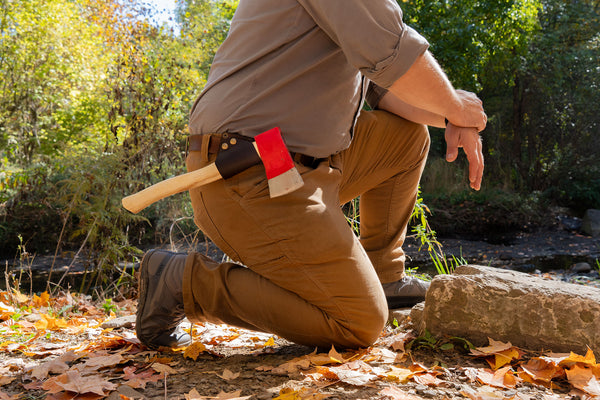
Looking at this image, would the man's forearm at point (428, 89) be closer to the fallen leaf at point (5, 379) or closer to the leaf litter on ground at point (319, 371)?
the leaf litter on ground at point (319, 371)

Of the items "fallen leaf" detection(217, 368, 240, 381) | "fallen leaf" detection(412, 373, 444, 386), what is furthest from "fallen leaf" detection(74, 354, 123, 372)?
"fallen leaf" detection(412, 373, 444, 386)

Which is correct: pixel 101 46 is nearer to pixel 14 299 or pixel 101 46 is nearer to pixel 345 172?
pixel 14 299

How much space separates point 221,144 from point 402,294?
1.19m

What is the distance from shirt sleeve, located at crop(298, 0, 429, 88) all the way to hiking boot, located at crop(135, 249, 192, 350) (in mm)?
973

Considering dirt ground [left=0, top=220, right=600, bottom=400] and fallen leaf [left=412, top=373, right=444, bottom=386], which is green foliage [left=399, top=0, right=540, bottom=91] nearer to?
dirt ground [left=0, top=220, right=600, bottom=400]

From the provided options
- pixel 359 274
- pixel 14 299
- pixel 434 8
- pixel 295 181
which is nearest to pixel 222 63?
pixel 295 181

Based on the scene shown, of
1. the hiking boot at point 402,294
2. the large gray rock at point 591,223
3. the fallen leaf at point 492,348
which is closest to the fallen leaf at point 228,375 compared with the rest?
the fallen leaf at point 492,348

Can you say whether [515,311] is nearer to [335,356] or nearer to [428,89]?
[335,356]

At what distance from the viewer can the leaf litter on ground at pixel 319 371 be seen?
154cm

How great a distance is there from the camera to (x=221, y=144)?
180cm

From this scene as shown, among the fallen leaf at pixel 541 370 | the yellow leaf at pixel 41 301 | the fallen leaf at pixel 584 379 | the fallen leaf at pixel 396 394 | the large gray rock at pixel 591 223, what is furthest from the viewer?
the large gray rock at pixel 591 223

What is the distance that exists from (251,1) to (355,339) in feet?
4.26

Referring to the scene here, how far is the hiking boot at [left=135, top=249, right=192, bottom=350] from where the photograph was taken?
6.30ft

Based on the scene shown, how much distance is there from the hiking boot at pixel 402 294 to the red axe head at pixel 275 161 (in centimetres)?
97
